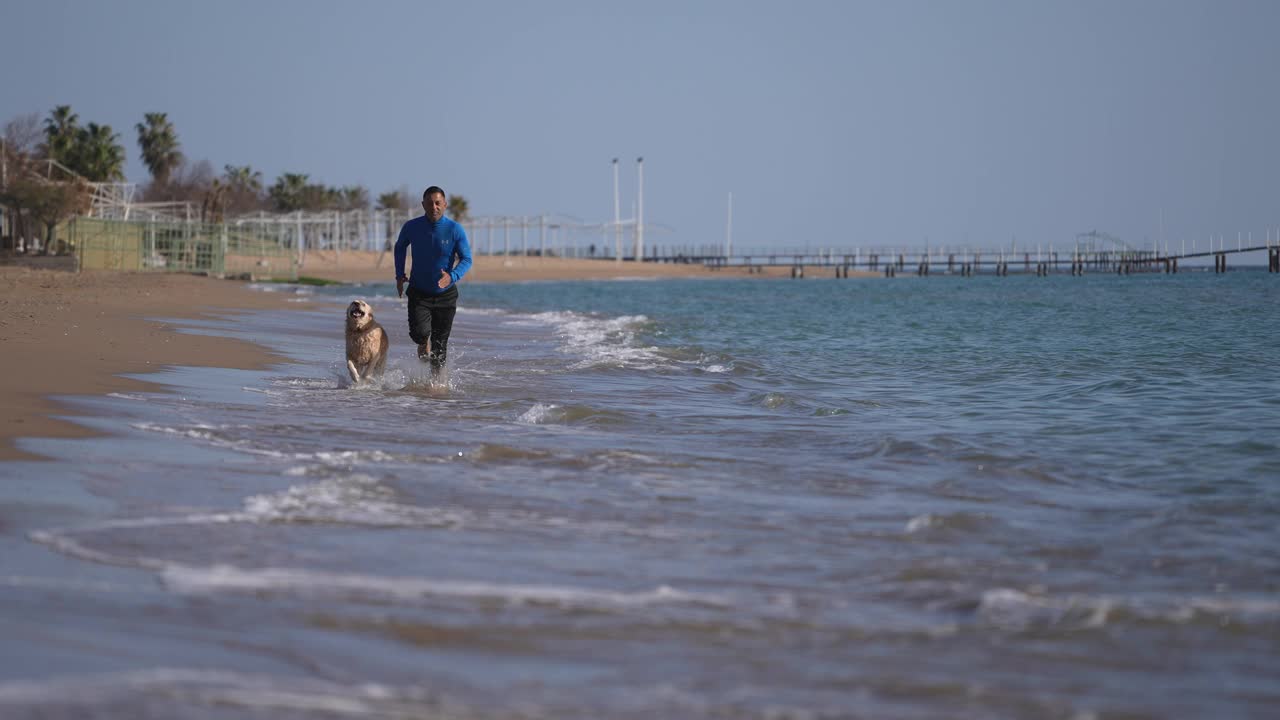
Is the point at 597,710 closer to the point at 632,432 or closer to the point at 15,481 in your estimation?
the point at 15,481

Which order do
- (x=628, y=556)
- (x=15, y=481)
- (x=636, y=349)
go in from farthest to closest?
(x=636, y=349)
(x=15, y=481)
(x=628, y=556)

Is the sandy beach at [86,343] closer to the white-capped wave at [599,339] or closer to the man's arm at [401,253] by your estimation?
the man's arm at [401,253]

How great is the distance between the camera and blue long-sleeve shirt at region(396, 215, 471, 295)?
9242mm

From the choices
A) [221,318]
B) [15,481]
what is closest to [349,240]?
[221,318]

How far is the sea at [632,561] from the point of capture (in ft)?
9.13

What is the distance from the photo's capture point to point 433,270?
30.5 feet

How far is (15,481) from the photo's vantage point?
464 centimetres

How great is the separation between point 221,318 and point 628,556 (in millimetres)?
15048

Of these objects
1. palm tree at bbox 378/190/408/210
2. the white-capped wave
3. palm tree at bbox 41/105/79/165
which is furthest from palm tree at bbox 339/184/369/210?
the white-capped wave

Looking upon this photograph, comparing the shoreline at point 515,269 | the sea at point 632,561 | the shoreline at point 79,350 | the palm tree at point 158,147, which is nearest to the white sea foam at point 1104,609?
the sea at point 632,561

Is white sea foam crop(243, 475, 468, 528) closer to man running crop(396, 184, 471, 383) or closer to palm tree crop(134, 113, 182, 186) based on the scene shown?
man running crop(396, 184, 471, 383)

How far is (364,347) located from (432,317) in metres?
0.57

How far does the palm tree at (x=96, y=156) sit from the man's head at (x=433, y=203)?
191 ft

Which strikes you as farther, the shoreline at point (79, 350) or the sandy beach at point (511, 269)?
the sandy beach at point (511, 269)
